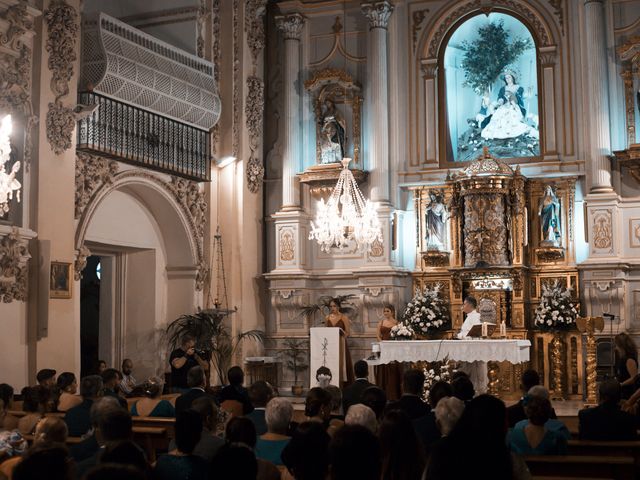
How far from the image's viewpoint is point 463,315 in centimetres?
1675

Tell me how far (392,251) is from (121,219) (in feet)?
15.9

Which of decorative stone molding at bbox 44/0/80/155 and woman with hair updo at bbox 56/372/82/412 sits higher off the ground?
decorative stone molding at bbox 44/0/80/155

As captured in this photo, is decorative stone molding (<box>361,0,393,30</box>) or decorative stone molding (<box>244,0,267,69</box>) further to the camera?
decorative stone molding (<box>244,0,267,69</box>)

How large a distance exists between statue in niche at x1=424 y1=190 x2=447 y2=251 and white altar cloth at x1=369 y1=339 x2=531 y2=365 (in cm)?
354

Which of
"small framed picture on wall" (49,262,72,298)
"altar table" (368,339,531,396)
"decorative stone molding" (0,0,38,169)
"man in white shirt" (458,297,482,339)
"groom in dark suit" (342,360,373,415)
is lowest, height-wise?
"groom in dark suit" (342,360,373,415)

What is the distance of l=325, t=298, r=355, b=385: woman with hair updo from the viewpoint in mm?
14727

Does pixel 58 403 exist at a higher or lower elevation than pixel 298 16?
lower

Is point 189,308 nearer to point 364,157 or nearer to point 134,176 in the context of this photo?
point 134,176

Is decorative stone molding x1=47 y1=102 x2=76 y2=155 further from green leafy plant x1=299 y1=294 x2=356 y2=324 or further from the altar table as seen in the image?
green leafy plant x1=299 y1=294 x2=356 y2=324

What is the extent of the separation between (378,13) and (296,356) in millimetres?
6561

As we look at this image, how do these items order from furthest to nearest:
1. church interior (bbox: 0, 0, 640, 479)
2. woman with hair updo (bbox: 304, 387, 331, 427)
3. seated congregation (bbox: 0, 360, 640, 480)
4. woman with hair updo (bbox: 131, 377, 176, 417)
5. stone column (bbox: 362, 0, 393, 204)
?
stone column (bbox: 362, 0, 393, 204)
church interior (bbox: 0, 0, 640, 479)
woman with hair updo (bbox: 131, 377, 176, 417)
woman with hair updo (bbox: 304, 387, 331, 427)
seated congregation (bbox: 0, 360, 640, 480)

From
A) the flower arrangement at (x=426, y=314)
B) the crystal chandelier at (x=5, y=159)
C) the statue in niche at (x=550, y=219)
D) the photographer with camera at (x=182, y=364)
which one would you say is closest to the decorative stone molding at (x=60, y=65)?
the crystal chandelier at (x=5, y=159)

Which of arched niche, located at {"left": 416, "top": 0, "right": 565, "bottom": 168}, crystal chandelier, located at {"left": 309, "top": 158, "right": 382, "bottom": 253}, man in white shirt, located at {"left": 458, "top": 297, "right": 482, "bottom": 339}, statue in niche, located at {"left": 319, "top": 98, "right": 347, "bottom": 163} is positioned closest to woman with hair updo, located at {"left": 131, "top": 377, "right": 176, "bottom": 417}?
man in white shirt, located at {"left": 458, "top": 297, "right": 482, "bottom": 339}

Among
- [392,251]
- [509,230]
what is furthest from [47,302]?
[509,230]
